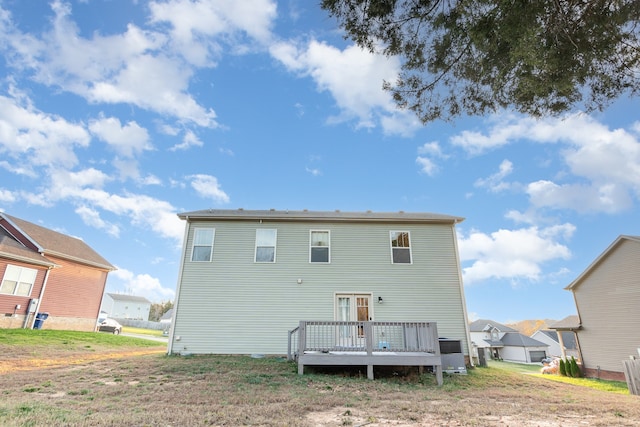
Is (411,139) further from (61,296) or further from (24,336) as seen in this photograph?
(61,296)

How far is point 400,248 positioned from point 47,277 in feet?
55.9

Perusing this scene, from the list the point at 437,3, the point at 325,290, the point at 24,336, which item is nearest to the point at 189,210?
the point at 325,290

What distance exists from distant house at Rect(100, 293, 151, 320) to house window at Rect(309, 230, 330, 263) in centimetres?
5144

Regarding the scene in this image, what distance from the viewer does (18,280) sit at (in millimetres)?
14617

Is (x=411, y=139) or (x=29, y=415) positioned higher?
(x=411, y=139)

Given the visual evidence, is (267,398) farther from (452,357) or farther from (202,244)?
(202,244)

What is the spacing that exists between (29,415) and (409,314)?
9107mm

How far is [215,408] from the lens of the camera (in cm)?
404

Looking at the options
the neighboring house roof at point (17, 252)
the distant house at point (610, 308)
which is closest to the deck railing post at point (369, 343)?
the distant house at point (610, 308)

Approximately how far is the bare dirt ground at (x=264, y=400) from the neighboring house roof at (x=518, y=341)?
3313cm

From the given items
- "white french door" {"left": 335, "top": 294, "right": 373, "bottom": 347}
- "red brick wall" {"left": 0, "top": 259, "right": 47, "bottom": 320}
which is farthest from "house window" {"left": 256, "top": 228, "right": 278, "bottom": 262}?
"red brick wall" {"left": 0, "top": 259, "right": 47, "bottom": 320}

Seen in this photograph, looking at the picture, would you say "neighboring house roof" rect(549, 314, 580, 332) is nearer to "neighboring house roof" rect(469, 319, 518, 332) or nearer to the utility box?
the utility box

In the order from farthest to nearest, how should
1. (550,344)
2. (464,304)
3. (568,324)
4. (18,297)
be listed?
(550,344)
(568,324)
(18,297)
(464,304)

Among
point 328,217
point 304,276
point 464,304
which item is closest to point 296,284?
point 304,276
